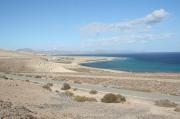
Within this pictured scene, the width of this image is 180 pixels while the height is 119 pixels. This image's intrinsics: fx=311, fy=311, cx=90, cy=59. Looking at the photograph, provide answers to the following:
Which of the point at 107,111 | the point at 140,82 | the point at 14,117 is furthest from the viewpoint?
the point at 140,82

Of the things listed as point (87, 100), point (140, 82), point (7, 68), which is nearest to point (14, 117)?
point (87, 100)

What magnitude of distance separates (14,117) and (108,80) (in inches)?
1593

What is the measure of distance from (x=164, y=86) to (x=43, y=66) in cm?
5560

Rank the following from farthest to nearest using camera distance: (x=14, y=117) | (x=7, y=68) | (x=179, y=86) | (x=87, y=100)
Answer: (x=7, y=68) → (x=179, y=86) → (x=87, y=100) → (x=14, y=117)

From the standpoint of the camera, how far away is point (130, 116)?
18.6 meters

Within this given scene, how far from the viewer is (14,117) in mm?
12625

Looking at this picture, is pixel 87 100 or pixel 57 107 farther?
pixel 87 100

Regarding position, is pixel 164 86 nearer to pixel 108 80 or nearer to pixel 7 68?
pixel 108 80

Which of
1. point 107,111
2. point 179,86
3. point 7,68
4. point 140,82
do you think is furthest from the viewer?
point 7,68

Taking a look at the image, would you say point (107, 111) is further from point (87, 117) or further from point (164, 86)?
point (164, 86)

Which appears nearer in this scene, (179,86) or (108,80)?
(179,86)

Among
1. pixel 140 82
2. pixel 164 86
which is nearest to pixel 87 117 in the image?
pixel 164 86

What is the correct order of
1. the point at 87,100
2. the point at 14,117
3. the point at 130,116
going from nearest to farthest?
the point at 14,117
the point at 130,116
the point at 87,100

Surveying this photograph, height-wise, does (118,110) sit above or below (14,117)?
below
